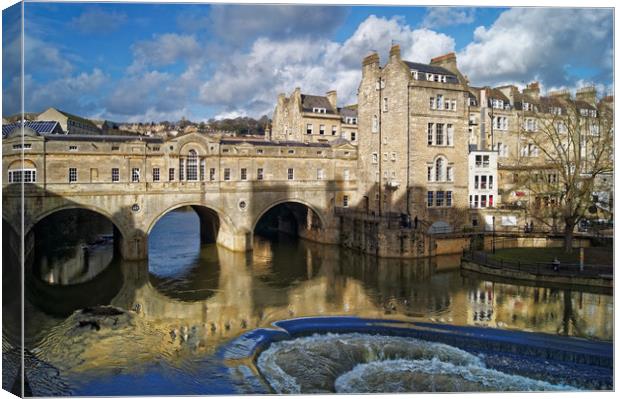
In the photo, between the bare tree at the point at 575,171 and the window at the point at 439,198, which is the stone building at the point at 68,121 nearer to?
the window at the point at 439,198

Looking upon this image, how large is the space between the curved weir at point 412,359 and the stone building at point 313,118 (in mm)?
30593

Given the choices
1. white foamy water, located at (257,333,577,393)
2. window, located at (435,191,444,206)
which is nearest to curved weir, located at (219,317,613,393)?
white foamy water, located at (257,333,577,393)

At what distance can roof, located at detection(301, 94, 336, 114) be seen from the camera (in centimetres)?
4959

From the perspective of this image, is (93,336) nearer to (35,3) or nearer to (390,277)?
(35,3)

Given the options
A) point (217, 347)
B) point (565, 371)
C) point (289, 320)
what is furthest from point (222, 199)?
point (565, 371)

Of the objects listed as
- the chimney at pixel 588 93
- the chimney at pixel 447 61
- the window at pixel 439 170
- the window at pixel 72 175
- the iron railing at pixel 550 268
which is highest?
the chimney at pixel 447 61

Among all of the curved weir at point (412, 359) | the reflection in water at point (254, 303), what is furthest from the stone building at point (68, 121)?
the curved weir at point (412, 359)

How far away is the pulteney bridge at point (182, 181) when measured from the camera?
2912cm

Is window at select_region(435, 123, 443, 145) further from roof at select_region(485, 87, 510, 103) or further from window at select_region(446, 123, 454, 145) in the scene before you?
roof at select_region(485, 87, 510, 103)

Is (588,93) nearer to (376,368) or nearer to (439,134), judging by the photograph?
(439,134)

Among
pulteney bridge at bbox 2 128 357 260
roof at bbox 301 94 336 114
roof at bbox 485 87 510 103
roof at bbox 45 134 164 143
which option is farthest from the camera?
roof at bbox 301 94 336 114

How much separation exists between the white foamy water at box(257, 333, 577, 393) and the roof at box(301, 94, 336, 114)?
33457 millimetres

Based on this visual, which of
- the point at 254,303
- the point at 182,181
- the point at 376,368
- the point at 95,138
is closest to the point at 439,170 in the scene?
the point at 182,181

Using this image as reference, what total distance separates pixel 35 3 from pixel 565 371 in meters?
16.2
